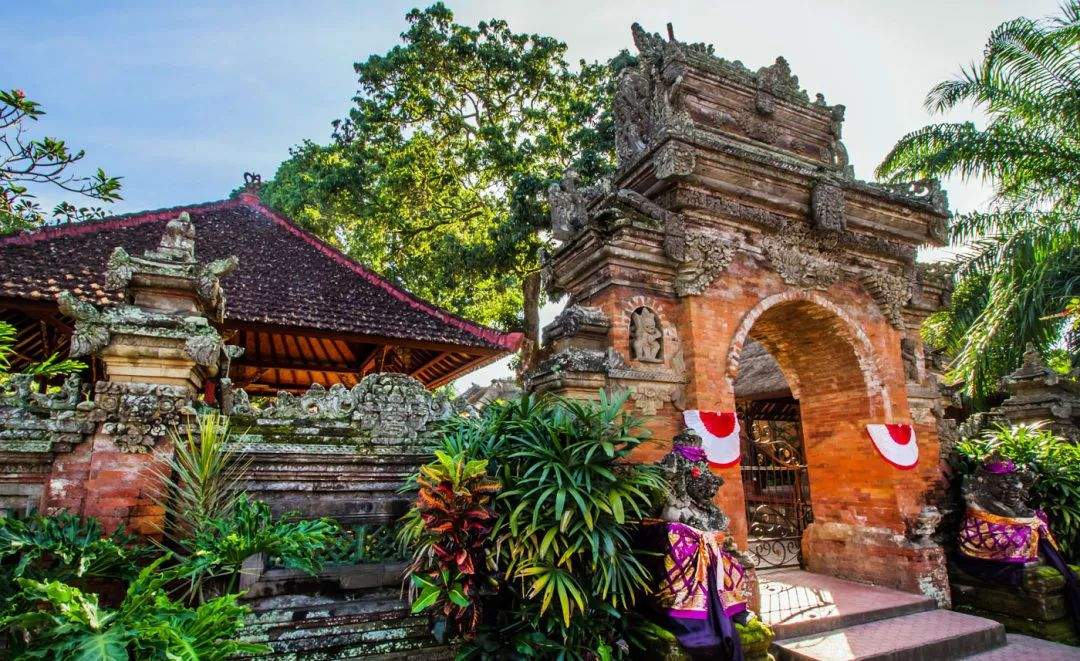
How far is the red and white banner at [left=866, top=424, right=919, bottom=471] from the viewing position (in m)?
6.84

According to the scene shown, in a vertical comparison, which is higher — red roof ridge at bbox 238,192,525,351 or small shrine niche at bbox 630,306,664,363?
red roof ridge at bbox 238,192,525,351

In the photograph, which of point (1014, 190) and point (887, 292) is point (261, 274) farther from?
point (1014, 190)

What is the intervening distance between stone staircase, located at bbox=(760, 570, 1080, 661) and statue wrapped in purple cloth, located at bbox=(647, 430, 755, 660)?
4.14 ft

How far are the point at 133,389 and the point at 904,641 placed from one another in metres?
6.54

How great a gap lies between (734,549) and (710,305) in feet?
8.39

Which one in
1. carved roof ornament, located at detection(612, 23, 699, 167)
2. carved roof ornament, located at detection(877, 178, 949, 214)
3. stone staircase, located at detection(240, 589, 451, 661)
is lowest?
stone staircase, located at detection(240, 589, 451, 661)

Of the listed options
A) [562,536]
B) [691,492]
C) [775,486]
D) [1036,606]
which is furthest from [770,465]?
[562,536]

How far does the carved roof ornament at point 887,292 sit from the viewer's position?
7.51 meters

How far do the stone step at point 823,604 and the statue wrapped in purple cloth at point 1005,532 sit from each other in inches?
31.0

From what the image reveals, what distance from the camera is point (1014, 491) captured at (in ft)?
20.2

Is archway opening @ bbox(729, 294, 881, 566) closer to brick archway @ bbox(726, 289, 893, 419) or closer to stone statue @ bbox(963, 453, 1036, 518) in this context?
brick archway @ bbox(726, 289, 893, 419)

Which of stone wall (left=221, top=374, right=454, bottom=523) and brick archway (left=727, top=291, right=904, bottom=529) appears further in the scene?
brick archway (left=727, top=291, right=904, bottom=529)

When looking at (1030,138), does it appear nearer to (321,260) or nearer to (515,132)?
(515,132)

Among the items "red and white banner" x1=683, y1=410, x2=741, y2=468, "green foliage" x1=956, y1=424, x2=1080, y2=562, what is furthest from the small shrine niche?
"green foliage" x1=956, y1=424, x2=1080, y2=562
